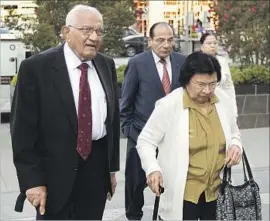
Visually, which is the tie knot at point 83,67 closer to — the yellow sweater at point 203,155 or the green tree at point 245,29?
the yellow sweater at point 203,155

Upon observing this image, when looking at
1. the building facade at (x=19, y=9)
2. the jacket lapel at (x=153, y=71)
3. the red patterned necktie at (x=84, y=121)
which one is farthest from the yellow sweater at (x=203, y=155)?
the building facade at (x=19, y=9)

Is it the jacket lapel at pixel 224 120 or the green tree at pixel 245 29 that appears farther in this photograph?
the green tree at pixel 245 29

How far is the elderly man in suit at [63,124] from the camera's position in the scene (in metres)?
3.29

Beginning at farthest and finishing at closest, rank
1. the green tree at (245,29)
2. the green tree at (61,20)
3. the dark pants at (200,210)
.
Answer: the green tree at (245,29) < the green tree at (61,20) < the dark pants at (200,210)

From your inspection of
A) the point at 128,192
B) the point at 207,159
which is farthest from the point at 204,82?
the point at 128,192

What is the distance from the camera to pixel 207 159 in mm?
3469

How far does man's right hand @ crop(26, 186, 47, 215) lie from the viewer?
3.26 m

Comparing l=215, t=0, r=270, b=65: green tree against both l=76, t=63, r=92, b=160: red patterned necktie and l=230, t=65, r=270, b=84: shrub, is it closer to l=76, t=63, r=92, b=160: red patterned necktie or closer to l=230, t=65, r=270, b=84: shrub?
l=230, t=65, r=270, b=84: shrub

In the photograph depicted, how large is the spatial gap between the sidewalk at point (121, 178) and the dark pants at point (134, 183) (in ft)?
1.34

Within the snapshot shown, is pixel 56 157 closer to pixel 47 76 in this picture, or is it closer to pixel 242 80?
pixel 47 76

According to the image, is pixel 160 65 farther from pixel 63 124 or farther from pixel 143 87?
pixel 63 124

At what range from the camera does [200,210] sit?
362 centimetres

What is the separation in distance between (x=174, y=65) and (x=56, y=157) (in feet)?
6.89

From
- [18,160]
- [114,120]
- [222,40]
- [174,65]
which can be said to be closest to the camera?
[18,160]
